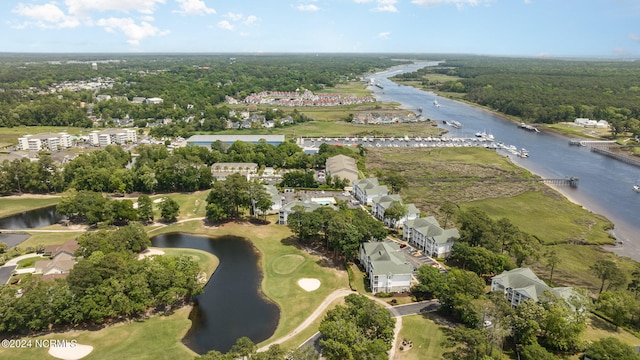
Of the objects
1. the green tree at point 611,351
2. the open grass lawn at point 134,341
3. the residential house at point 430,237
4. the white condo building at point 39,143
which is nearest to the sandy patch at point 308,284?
the open grass lawn at point 134,341

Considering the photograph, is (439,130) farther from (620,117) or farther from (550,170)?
(620,117)

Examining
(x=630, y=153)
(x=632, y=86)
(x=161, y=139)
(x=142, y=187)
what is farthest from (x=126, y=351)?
(x=632, y=86)

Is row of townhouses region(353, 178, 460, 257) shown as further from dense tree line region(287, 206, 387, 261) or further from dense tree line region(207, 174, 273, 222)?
dense tree line region(207, 174, 273, 222)

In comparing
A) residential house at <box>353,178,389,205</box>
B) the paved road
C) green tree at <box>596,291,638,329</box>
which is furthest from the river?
residential house at <box>353,178,389,205</box>

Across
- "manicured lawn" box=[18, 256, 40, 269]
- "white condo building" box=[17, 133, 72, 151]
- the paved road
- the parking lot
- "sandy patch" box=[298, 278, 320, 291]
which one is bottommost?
"sandy patch" box=[298, 278, 320, 291]

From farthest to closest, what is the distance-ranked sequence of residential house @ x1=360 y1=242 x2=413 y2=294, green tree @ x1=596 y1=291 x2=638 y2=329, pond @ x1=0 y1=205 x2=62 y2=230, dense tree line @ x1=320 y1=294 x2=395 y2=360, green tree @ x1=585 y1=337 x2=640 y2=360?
pond @ x1=0 y1=205 x2=62 y2=230 → residential house @ x1=360 y1=242 x2=413 y2=294 → green tree @ x1=596 y1=291 x2=638 y2=329 → dense tree line @ x1=320 y1=294 x2=395 y2=360 → green tree @ x1=585 y1=337 x2=640 y2=360

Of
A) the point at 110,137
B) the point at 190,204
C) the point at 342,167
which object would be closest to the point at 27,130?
the point at 110,137
